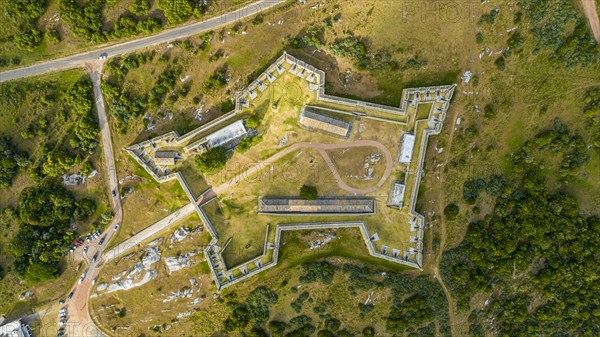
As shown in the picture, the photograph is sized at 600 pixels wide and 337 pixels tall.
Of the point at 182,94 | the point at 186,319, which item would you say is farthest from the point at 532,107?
the point at 186,319

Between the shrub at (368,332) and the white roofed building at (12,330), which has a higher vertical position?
the white roofed building at (12,330)

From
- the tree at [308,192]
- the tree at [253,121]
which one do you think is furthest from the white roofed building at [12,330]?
the tree at [308,192]

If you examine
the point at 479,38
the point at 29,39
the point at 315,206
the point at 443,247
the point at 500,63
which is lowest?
the point at 443,247

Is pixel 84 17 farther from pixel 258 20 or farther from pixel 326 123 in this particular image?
pixel 326 123

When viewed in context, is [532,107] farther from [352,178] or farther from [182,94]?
[182,94]

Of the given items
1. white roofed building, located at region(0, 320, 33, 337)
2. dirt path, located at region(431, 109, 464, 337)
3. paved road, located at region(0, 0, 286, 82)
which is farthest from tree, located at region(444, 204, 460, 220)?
white roofed building, located at region(0, 320, 33, 337)

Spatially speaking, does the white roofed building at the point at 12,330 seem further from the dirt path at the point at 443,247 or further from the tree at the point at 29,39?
the dirt path at the point at 443,247

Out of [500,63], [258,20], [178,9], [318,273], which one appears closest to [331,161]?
[318,273]
